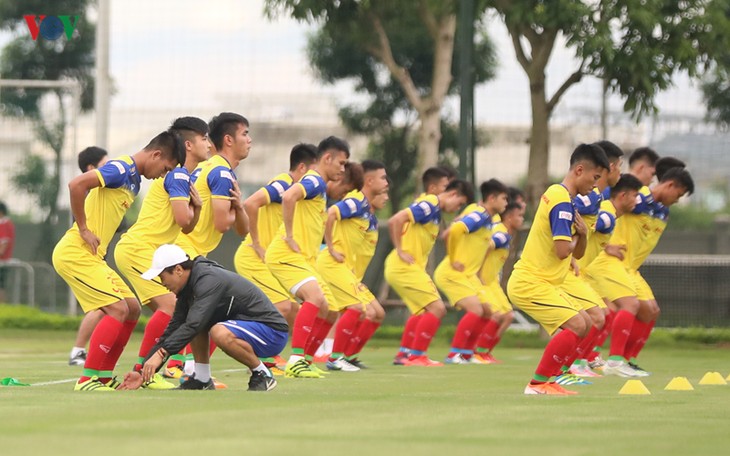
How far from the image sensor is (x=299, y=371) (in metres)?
14.0

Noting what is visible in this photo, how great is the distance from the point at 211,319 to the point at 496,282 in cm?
870

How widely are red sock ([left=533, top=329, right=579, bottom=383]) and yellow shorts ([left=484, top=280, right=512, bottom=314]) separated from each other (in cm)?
677

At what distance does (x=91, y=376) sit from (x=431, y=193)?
758 centimetres

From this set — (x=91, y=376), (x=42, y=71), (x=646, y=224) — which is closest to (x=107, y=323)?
(x=91, y=376)

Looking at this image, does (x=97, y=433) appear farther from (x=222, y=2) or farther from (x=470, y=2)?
(x=222, y=2)

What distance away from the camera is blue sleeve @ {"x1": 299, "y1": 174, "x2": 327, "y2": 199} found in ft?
49.1

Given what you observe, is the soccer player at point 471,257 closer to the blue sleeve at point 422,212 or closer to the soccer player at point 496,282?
the soccer player at point 496,282

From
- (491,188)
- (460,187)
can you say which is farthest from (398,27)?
(460,187)

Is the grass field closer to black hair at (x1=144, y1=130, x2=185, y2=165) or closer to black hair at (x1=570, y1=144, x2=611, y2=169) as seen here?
black hair at (x1=570, y1=144, x2=611, y2=169)

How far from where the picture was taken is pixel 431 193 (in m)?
18.4

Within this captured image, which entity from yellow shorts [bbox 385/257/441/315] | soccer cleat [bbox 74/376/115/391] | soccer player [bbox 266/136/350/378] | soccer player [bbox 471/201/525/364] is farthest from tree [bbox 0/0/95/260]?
soccer cleat [bbox 74/376/115/391]

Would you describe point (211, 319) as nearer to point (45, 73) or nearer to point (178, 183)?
point (178, 183)

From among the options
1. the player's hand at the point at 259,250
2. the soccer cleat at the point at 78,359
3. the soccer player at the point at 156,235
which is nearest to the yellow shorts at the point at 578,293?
the soccer player at the point at 156,235

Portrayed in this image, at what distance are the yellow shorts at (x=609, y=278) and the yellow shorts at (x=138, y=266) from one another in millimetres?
5091
